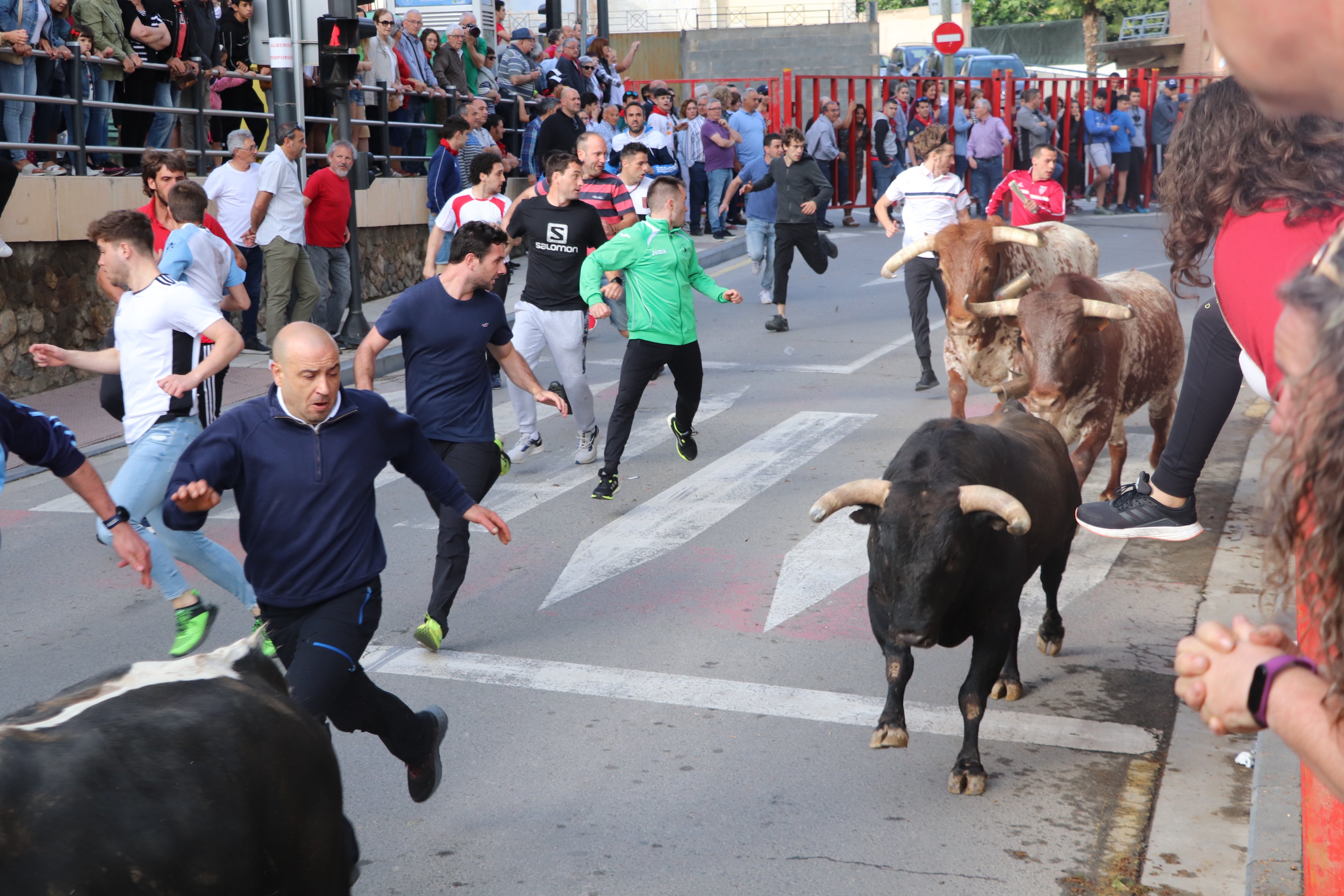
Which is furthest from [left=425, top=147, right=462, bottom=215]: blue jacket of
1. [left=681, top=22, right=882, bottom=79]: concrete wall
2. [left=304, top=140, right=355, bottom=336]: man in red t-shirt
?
[left=681, top=22, right=882, bottom=79]: concrete wall

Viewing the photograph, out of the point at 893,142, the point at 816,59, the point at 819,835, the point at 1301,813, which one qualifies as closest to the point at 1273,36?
the point at 1301,813

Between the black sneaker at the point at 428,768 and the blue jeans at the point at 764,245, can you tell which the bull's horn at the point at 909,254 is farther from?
the black sneaker at the point at 428,768

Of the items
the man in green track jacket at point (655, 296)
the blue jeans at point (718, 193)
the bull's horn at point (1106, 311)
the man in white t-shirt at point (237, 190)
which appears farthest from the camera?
the blue jeans at point (718, 193)

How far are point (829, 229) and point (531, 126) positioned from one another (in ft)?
21.2

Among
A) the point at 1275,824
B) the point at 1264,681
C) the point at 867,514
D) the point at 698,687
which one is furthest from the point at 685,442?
the point at 1264,681

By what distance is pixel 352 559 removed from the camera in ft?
15.7

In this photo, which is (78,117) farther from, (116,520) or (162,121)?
(116,520)

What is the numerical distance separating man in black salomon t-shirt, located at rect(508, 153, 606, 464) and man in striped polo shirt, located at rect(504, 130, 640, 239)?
4.32 feet

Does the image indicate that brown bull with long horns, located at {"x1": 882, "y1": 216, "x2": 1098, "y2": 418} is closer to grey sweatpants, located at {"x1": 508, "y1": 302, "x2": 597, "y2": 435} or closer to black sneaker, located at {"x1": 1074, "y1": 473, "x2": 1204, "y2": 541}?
grey sweatpants, located at {"x1": 508, "y1": 302, "x2": 597, "y2": 435}

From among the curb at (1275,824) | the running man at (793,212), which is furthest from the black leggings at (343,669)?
the running man at (793,212)

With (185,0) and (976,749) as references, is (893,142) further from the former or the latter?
(976,749)

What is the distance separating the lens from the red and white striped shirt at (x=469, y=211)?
1220cm

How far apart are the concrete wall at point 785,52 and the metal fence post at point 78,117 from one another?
3365cm

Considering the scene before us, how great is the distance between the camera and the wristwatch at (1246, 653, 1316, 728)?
201 cm
